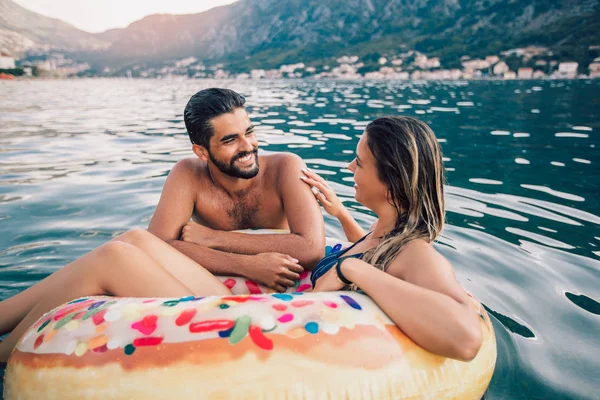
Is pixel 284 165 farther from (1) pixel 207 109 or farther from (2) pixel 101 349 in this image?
(2) pixel 101 349

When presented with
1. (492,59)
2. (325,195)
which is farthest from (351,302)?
(492,59)

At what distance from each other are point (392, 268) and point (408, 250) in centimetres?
12

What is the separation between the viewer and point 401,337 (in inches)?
78.5

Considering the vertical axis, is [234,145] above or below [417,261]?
above

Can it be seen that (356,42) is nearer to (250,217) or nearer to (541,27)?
(541,27)

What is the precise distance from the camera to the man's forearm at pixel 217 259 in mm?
3250

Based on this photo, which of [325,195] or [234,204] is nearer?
[325,195]

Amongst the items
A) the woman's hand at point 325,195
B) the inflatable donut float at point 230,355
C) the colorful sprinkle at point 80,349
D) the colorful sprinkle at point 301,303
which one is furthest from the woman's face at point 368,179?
the colorful sprinkle at point 80,349

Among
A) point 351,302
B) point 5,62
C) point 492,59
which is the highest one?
point 5,62

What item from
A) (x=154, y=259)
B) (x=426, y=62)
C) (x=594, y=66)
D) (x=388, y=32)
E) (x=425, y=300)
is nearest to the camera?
(x=425, y=300)

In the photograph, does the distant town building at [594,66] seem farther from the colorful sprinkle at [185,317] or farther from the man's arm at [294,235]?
the colorful sprinkle at [185,317]

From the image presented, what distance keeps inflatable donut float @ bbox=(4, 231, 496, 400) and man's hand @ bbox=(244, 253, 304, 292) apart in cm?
102

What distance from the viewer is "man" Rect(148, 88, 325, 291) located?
3307mm

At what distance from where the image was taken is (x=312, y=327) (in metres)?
1.96
